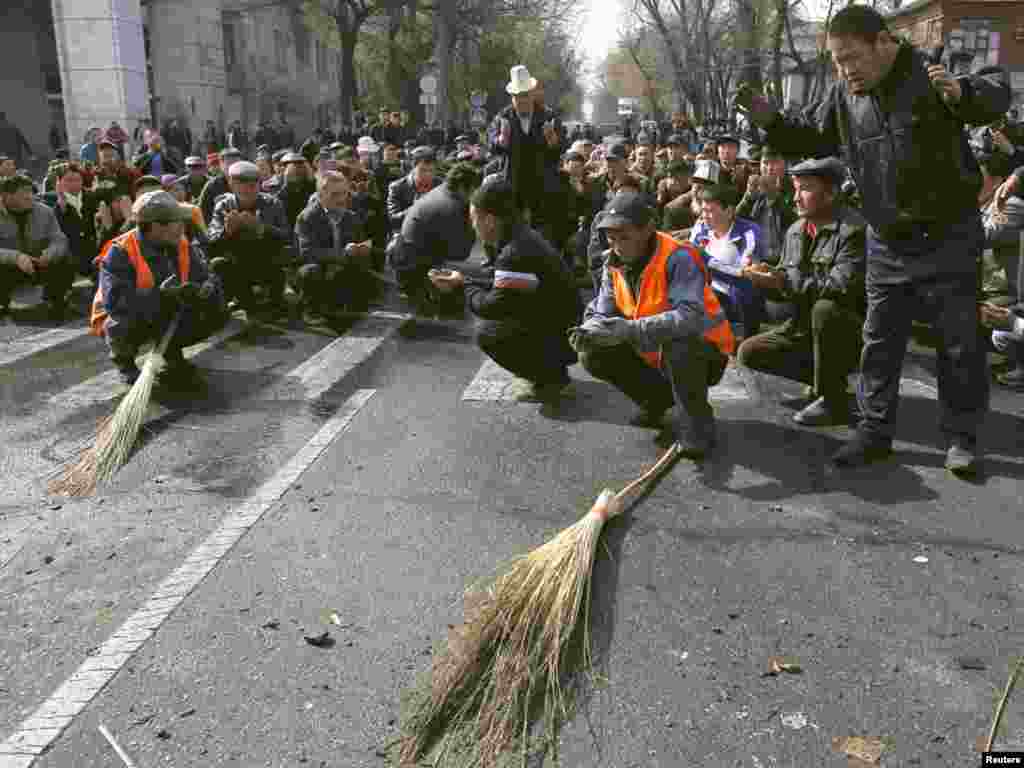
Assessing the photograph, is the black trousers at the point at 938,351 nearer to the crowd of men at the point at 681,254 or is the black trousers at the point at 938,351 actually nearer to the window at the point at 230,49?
the crowd of men at the point at 681,254

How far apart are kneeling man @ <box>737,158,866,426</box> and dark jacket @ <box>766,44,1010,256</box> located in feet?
2.92

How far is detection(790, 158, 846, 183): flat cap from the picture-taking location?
18.8 feet

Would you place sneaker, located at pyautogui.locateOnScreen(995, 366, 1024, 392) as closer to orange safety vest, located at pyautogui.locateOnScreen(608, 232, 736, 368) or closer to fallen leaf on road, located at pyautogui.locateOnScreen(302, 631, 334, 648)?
orange safety vest, located at pyautogui.locateOnScreen(608, 232, 736, 368)

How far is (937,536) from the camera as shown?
14.0ft

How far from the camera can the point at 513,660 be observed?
3.22 meters

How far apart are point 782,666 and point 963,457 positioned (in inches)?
89.2

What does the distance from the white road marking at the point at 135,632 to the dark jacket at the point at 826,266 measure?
3127mm

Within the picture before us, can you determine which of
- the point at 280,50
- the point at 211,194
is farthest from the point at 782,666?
the point at 280,50

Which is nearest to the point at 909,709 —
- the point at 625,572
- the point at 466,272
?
the point at 625,572

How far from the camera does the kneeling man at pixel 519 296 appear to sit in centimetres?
611

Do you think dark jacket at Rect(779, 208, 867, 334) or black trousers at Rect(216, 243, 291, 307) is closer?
dark jacket at Rect(779, 208, 867, 334)

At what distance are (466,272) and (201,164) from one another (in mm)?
8362

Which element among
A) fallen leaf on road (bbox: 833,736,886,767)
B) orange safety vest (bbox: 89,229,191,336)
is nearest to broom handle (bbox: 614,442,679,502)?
fallen leaf on road (bbox: 833,736,886,767)

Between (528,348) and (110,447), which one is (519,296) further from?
(110,447)
